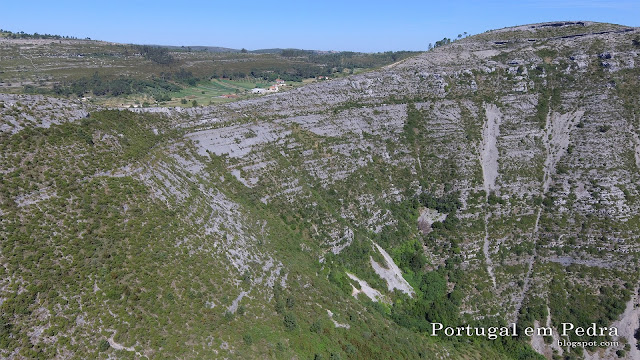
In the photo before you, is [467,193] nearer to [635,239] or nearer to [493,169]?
[493,169]

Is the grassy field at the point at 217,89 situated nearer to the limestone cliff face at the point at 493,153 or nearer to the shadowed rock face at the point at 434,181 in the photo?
the shadowed rock face at the point at 434,181

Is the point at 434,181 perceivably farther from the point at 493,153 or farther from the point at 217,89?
the point at 217,89

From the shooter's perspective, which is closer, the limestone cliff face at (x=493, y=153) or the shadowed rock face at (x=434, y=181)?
the shadowed rock face at (x=434, y=181)

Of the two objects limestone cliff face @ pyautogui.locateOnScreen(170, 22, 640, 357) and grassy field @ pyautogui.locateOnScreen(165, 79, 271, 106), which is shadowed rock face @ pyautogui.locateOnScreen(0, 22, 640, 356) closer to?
limestone cliff face @ pyautogui.locateOnScreen(170, 22, 640, 357)

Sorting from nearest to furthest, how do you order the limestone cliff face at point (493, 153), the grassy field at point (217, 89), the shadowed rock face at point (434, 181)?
the shadowed rock face at point (434, 181) < the limestone cliff face at point (493, 153) < the grassy field at point (217, 89)

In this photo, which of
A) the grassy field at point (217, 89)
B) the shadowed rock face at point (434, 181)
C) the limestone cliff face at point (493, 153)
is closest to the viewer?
the shadowed rock face at point (434, 181)

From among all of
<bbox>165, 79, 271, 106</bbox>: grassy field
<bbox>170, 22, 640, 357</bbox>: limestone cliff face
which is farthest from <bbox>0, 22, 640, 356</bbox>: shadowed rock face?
<bbox>165, 79, 271, 106</bbox>: grassy field

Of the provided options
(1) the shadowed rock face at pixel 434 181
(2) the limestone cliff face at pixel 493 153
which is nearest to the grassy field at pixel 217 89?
(1) the shadowed rock face at pixel 434 181

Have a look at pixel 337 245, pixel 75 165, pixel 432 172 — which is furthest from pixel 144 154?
pixel 432 172
